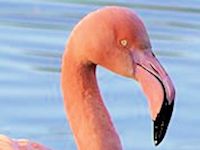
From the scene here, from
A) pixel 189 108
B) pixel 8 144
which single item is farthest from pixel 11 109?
pixel 8 144

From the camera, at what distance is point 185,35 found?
10242mm

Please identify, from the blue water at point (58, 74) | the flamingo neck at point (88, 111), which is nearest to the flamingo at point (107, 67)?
the flamingo neck at point (88, 111)

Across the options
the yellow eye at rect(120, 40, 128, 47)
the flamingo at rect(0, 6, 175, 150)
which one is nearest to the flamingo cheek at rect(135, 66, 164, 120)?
the flamingo at rect(0, 6, 175, 150)

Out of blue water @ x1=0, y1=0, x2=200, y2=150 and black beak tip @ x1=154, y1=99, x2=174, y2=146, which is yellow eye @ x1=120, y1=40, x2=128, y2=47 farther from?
blue water @ x1=0, y1=0, x2=200, y2=150

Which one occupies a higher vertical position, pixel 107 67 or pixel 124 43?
pixel 124 43

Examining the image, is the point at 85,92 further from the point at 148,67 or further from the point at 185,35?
the point at 185,35

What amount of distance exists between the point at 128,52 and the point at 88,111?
0.40 metres

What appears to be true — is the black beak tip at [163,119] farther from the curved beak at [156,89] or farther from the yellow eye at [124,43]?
the yellow eye at [124,43]

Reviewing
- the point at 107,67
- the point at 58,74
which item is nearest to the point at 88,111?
the point at 107,67

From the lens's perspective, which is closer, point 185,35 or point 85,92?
point 85,92

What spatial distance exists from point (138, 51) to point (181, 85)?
3.29 meters

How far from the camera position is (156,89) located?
529cm

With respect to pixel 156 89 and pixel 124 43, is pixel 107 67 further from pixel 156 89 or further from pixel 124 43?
pixel 156 89

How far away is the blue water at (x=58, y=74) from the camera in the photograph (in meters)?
7.71
